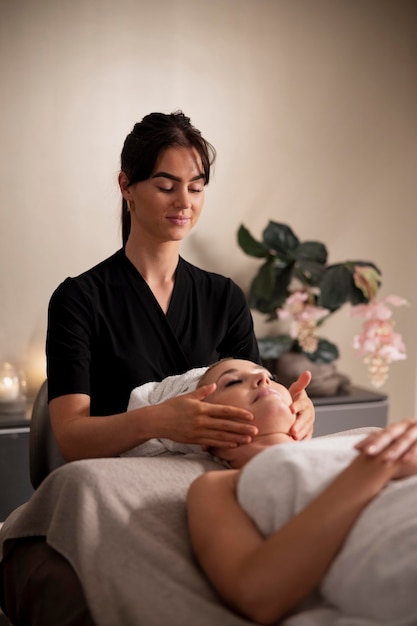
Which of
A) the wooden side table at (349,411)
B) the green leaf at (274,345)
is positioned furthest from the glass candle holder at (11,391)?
the wooden side table at (349,411)

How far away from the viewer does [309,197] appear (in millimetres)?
3744

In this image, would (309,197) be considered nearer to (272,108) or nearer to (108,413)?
(272,108)

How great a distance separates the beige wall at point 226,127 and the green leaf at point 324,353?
0.28m

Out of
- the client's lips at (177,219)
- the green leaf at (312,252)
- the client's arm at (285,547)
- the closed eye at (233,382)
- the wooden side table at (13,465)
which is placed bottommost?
the wooden side table at (13,465)

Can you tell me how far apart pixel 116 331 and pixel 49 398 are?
0.21 meters

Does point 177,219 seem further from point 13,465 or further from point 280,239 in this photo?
point 280,239

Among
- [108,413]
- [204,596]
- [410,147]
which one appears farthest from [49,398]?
[410,147]

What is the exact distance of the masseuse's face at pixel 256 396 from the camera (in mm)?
1561

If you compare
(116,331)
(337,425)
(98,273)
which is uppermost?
(98,273)

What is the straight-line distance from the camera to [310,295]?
3.42m

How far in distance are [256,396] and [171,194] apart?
0.56 m

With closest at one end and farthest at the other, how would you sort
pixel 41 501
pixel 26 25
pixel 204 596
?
pixel 204 596 → pixel 41 501 → pixel 26 25

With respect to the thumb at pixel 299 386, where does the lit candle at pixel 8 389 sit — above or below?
below

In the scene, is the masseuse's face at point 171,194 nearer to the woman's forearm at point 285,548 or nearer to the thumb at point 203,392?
the thumb at point 203,392
